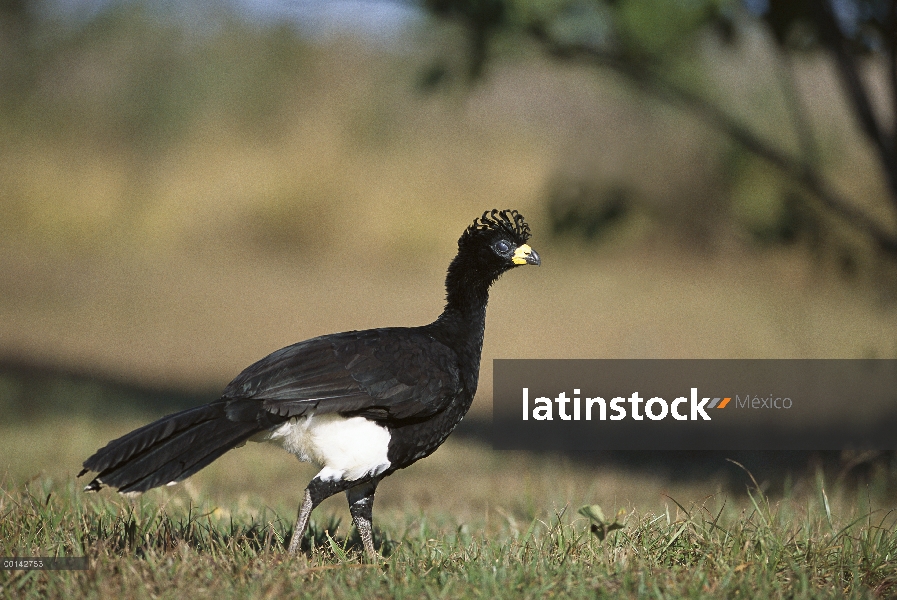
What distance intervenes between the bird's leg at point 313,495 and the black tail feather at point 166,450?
1.01 ft

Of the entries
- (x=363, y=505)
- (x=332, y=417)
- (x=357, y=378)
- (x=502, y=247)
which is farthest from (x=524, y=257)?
(x=363, y=505)

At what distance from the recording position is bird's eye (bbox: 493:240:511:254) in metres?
3.94

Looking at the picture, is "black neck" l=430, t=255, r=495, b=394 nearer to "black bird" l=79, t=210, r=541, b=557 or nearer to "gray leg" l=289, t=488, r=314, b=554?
"black bird" l=79, t=210, r=541, b=557

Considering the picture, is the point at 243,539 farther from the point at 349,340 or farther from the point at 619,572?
the point at 619,572

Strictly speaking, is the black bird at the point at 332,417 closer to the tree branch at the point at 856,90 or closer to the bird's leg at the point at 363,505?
the bird's leg at the point at 363,505

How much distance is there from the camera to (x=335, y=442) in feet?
11.2

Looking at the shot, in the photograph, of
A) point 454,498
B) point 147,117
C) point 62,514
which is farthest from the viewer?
point 147,117

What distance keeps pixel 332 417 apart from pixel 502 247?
1032 mm

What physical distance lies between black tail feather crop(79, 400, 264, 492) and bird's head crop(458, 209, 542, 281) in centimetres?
119

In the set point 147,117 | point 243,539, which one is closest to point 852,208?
point 243,539

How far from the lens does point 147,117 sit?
11.6 meters

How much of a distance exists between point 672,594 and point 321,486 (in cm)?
125

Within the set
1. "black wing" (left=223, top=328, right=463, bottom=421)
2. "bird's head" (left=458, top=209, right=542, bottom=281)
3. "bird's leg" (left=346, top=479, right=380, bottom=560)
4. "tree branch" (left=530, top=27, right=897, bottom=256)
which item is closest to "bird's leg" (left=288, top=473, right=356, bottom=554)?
"bird's leg" (left=346, top=479, right=380, bottom=560)

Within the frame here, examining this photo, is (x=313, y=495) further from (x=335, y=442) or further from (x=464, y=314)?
(x=464, y=314)
